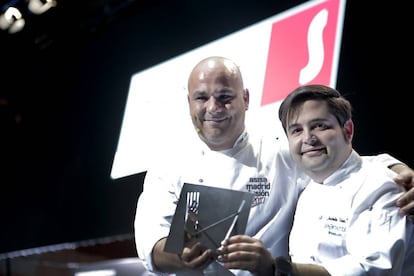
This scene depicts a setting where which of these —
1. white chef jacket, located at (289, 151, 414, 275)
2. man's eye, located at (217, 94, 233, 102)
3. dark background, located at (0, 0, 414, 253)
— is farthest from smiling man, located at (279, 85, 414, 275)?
dark background, located at (0, 0, 414, 253)

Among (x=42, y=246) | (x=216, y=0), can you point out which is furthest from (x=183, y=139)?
(x=42, y=246)

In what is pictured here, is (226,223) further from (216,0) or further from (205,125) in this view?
(216,0)

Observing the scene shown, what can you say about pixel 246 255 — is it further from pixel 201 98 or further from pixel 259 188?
pixel 201 98

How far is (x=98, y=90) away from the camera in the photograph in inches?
111

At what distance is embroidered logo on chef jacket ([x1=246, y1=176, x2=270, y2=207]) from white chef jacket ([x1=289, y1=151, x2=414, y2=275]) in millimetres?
68

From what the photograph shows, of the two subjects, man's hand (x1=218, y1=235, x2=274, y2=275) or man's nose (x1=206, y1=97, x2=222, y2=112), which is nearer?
man's hand (x1=218, y1=235, x2=274, y2=275)

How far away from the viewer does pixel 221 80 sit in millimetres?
1044

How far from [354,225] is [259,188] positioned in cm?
20

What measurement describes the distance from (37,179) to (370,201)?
8.13 ft

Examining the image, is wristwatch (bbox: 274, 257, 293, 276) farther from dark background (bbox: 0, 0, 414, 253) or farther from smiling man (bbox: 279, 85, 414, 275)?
dark background (bbox: 0, 0, 414, 253)

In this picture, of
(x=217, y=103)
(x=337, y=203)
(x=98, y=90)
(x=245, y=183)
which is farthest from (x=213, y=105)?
(x=98, y=90)

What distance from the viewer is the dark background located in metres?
1.63

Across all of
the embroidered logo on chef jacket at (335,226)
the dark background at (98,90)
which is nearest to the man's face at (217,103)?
the embroidered logo on chef jacket at (335,226)

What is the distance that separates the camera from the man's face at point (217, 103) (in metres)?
1.05
